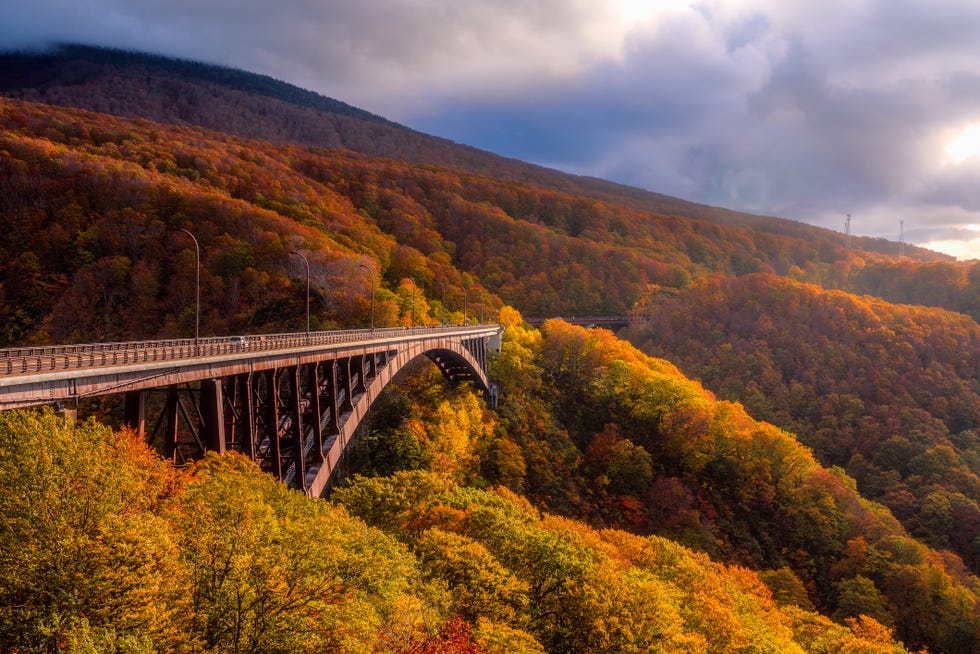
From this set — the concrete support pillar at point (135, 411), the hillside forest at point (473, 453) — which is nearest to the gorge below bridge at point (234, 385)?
the concrete support pillar at point (135, 411)

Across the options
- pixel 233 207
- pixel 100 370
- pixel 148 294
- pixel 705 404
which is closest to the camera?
pixel 100 370

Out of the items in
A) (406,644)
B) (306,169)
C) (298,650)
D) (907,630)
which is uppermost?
(306,169)

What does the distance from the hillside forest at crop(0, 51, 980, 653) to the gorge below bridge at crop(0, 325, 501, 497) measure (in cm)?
154

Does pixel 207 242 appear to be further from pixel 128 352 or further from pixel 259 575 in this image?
pixel 259 575

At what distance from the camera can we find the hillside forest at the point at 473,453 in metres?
12.9

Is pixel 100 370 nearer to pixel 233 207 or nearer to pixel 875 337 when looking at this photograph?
pixel 233 207

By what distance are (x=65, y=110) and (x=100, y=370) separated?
416 feet

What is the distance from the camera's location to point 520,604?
22.9 m

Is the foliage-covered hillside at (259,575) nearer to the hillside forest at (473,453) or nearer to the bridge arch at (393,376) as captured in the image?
the hillside forest at (473,453)

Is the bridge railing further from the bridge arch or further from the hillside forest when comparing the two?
the bridge arch

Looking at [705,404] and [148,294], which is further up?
[148,294]

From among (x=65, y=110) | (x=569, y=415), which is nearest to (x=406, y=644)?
(x=569, y=415)

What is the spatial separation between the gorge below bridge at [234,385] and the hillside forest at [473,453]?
5.05 feet

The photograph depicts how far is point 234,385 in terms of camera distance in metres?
22.1
